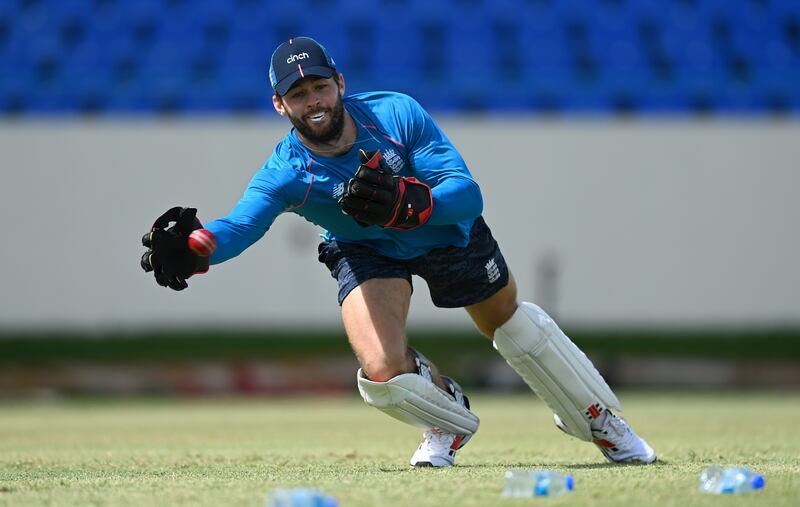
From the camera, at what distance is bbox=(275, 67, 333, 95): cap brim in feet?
13.8

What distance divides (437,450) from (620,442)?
2.24ft

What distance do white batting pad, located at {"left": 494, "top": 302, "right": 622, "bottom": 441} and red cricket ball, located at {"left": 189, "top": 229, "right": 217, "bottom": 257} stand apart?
1.23 m

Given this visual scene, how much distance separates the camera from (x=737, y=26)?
16.0 m

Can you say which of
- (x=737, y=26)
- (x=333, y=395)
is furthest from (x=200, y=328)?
(x=737, y=26)

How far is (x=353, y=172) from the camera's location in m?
4.35

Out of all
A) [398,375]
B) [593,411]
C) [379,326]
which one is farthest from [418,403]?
[593,411]

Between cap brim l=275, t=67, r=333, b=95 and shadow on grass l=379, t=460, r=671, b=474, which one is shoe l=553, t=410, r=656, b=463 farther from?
cap brim l=275, t=67, r=333, b=95

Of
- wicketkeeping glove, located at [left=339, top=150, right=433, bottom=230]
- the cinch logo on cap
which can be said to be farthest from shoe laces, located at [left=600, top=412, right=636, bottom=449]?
the cinch logo on cap

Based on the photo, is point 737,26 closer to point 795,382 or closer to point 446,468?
point 795,382

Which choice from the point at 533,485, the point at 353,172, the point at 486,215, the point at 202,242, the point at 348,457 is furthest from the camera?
the point at 486,215

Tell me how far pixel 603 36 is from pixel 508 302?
11.6 meters

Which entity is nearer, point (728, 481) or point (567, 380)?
point (728, 481)

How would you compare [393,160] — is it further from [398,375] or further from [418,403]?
[418,403]

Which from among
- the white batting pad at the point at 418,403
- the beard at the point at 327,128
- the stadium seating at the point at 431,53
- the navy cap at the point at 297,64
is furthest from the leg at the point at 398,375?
the stadium seating at the point at 431,53
